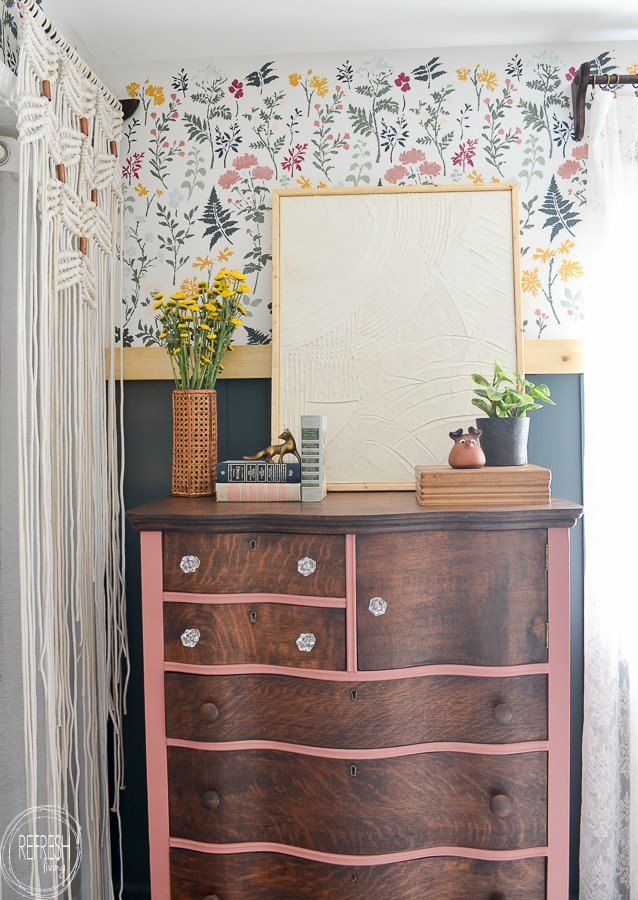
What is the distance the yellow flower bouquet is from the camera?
1.75 metres

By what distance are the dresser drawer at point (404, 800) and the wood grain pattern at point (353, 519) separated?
527mm

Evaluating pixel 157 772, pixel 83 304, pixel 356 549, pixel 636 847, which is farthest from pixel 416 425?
pixel 636 847

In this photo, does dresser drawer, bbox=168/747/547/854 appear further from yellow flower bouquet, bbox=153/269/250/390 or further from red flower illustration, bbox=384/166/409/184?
red flower illustration, bbox=384/166/409/184

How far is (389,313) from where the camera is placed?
6.20ft

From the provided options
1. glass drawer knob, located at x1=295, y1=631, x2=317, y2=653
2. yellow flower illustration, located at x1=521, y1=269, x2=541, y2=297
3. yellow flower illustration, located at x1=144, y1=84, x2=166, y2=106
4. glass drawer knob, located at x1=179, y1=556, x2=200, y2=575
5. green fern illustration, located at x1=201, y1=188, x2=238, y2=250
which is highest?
yellow flower illustration, located at x1=144, y1=84, x2=166, y2=106

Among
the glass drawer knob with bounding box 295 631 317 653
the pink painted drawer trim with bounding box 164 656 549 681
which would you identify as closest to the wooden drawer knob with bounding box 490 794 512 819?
the pink painted drawer trim with bounding box 164 656 549 681

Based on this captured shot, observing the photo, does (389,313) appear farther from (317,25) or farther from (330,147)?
(317,25)

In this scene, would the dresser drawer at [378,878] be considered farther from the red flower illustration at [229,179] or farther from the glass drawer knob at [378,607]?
the red flower illustration at [229,179]

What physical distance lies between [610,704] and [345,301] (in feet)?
4.64

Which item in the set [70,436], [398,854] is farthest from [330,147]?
[398,854]

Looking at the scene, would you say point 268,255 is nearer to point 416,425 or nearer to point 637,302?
point 416,425

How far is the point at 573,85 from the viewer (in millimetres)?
1869

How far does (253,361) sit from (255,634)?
85 cm

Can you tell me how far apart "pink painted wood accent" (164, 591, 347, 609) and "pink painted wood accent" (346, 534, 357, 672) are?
2cm
